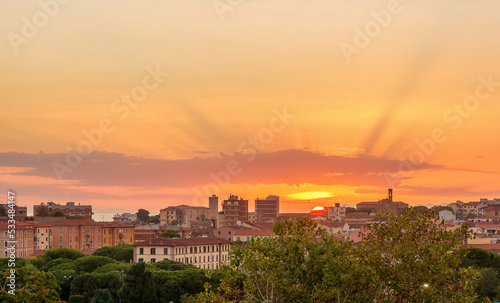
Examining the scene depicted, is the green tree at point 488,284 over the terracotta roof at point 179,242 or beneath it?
beneath

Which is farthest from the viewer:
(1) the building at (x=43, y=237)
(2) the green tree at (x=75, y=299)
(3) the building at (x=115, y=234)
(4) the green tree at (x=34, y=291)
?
(3) the building at (x=115, y=234)

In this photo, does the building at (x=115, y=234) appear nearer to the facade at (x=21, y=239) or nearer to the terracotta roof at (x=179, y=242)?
the facade at (x=21, y=239)

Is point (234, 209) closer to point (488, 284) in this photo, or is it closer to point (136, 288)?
point (136, 288)

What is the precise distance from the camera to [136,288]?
5803 cm

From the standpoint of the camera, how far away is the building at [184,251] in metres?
92.8

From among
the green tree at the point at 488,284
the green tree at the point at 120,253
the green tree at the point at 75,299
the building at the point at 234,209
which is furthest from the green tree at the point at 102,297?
the building at the point at 234,209

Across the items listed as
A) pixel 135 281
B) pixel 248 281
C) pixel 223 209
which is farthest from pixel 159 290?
pixel 223 209

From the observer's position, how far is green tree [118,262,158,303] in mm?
57969

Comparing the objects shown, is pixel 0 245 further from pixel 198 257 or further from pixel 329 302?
pixel 329 302

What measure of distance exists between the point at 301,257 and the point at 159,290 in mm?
43966

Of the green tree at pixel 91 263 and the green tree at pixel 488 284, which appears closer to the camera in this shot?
the green tree at pixel 488 284

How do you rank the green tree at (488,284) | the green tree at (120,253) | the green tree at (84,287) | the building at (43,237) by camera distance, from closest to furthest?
the green tree at (488,284), the green tree at (84,287), the green tree at (120,253), the building at (43,237)

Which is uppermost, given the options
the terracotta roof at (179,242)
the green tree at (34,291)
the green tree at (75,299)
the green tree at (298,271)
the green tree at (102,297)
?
the green tree at (298,271)

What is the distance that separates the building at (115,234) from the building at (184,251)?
1213 inches
